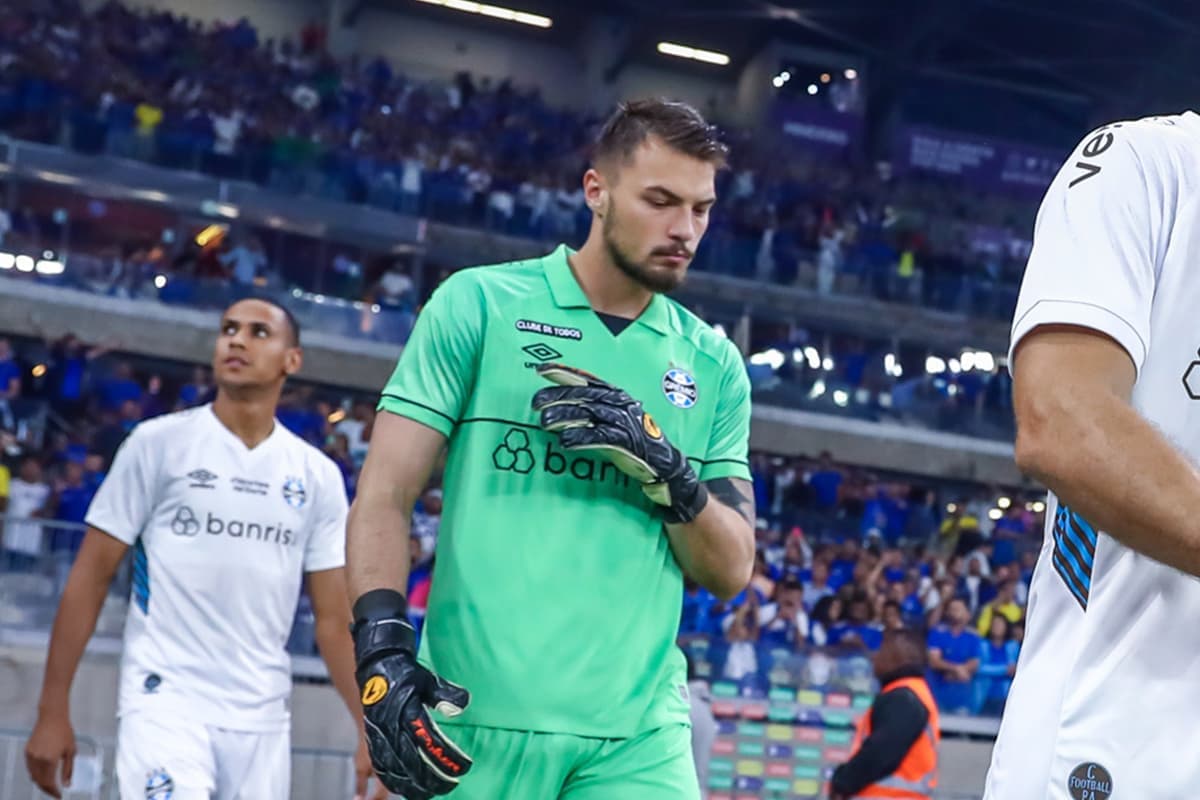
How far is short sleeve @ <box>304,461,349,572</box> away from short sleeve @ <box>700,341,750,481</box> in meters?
2.07

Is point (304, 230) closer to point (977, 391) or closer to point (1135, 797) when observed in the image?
point (977, 391)

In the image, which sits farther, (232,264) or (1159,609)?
(232,264)

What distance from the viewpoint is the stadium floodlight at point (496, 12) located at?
31.3 m

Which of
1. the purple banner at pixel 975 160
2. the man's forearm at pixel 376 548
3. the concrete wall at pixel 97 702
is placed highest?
the purple banner at pixel 975 160

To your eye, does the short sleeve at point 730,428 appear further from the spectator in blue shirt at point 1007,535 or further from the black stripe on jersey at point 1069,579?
the spectator in blue shirt at point 1007,535

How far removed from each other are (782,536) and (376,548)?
658 inches

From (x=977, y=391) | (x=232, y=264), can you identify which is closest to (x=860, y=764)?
(x=232, y=264)

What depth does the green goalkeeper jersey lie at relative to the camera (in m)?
3.24

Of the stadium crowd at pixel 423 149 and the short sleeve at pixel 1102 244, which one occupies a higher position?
the stadium crowd at pixel 423 149

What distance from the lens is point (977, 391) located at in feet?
81.9

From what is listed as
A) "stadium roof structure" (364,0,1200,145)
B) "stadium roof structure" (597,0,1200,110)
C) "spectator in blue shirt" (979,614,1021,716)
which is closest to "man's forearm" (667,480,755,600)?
"spectator in blue shirt" (979,614,1021,716)

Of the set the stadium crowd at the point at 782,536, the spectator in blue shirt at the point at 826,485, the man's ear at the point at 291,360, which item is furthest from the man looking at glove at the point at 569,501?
the spectator in blue shirt at the point at 826,485

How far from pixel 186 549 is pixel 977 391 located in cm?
2094

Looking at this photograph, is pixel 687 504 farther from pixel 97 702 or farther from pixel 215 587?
→ pixel 97 702
